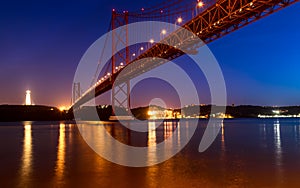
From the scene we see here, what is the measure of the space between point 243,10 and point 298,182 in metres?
12.8

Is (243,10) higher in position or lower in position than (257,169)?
higher


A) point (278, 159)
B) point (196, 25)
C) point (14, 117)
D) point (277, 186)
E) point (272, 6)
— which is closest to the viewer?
point (277, 186)

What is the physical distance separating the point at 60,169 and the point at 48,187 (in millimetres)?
2164

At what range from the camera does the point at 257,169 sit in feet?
27.8

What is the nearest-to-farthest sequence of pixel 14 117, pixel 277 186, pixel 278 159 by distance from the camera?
pixel 277 186
pixel 278 159
pixel 14 117

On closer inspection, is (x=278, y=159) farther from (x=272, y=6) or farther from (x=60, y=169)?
(x=272, y=6)

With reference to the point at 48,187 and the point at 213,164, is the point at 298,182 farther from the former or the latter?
the point at 48,187

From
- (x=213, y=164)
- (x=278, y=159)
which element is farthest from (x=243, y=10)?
(x=213, y=164)

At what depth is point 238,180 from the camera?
6.98 meters

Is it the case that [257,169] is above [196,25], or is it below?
below

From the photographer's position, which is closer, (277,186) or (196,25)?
(277,186)

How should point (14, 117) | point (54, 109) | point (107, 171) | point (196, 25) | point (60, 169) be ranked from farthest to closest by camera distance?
point (54, 109) < point (14, 117) < point (196, 25) < point (60, 169) < point (107, 171)

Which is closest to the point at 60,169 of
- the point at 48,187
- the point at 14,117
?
the point at 48,187

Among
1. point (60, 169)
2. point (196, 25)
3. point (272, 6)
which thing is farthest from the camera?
point (196, 25)
